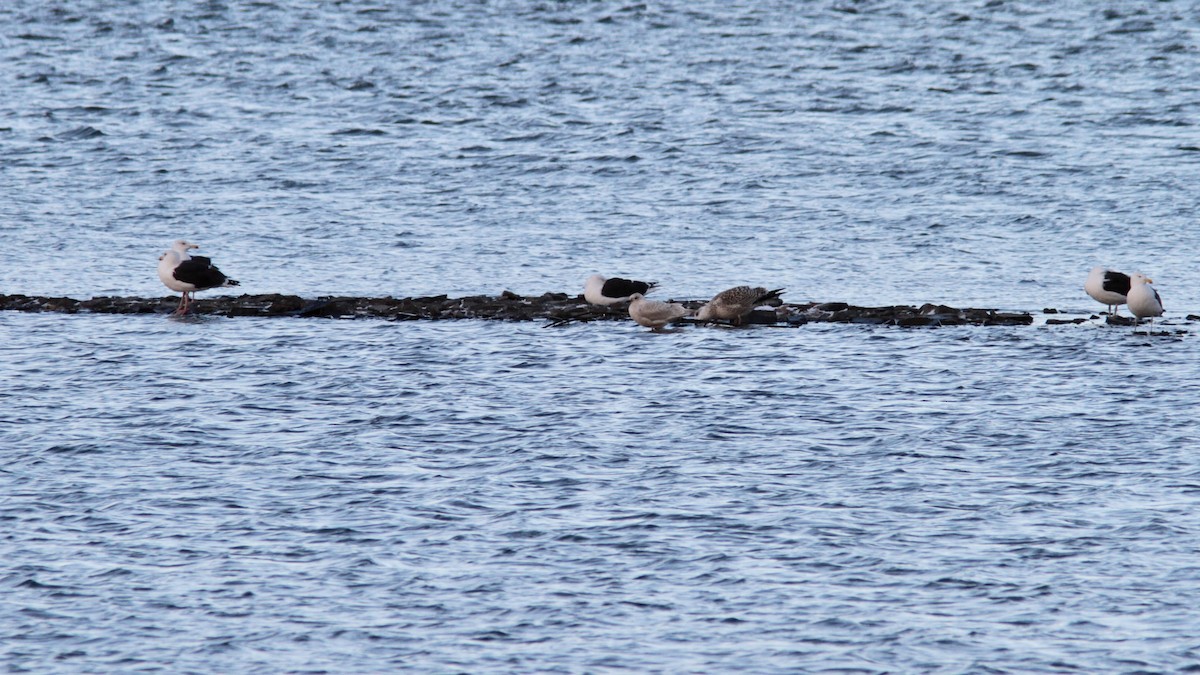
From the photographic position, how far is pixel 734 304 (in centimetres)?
2138

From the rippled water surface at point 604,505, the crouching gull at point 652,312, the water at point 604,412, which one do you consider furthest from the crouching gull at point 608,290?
the rippled water surface at point 604,505

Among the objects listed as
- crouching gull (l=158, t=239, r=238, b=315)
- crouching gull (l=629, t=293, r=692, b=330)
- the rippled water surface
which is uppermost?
crouching gull (l=158, t=239, r=238, b=315)

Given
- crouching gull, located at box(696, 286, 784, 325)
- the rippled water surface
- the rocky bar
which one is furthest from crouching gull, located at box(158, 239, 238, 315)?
crouching gull, located at box(696, 286, 784, 325)

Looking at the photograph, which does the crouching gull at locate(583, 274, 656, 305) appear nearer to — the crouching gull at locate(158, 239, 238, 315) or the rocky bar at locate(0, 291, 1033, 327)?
the rocky bar at locate(0, 291, 1033, 327)

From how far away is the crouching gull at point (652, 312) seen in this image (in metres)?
21.1

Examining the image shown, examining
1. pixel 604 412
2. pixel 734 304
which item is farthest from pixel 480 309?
pixel 604 412

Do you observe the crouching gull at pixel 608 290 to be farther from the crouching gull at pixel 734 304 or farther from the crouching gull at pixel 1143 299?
the crouching gull at pixel 1143 299

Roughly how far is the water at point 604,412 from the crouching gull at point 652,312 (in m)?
0.36

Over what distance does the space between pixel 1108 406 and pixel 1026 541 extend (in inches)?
192

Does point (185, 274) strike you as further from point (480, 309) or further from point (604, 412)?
point (604, 412)

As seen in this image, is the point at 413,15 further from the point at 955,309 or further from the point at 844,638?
the point at 844,638

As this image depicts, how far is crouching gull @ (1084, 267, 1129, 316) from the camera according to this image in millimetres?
21219

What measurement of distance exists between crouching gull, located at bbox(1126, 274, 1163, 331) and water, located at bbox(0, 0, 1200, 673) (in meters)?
0.93

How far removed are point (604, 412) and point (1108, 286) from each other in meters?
8.45
